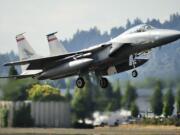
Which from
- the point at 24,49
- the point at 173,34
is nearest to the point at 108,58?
the point at 173,34

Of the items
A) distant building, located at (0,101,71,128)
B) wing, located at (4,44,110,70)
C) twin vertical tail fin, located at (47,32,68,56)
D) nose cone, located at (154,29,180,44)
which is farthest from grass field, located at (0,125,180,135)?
nose cone, located at (154,29,180,44)

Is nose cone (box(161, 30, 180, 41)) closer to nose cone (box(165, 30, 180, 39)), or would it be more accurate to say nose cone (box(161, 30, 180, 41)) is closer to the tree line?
nose cone (box(165, 30, 180, 39))

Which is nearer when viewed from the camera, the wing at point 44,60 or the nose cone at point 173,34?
the nose cone at point 173,34

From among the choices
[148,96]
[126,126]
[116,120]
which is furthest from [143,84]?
[126,126]

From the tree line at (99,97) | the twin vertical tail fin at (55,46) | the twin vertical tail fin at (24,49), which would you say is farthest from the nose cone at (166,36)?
the twin vertical tail fin at (24,49)

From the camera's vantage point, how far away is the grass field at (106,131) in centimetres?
3967

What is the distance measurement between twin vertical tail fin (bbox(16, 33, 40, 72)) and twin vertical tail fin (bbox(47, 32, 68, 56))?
1082mm

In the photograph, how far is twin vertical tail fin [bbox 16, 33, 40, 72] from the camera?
40.6m

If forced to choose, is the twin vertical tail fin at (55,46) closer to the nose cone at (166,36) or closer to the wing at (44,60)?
the wing at (44,60)

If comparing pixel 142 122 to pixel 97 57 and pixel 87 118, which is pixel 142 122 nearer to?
pixel 87 118

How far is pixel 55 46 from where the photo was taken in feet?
132

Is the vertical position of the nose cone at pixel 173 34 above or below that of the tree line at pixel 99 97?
above

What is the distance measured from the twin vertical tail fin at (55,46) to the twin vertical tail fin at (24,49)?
108cm

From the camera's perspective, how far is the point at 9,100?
42.7 meters
